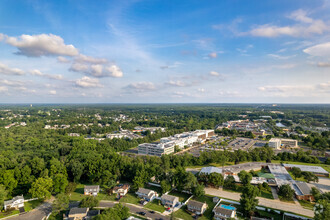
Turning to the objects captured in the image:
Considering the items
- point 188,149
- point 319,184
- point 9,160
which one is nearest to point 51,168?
point 9,160

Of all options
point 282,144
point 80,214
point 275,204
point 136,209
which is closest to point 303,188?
point 275,204

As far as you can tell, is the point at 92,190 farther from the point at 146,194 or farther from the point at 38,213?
the point at 146,194

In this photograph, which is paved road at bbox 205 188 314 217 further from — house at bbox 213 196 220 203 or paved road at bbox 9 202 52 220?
paved road at bbox 9 202 52 220

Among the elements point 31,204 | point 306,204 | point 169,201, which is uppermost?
point 169,201

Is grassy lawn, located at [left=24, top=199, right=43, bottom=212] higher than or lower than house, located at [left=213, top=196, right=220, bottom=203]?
lower

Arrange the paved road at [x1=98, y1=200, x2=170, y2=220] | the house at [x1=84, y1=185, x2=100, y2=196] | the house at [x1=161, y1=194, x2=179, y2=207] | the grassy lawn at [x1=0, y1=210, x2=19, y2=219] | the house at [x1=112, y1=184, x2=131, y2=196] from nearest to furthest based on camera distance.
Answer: the paved road at [x1=98, y1=200, x2=170, y2=220], the grassy lawn at [x1=0, y1=210, x2=19, y2=219], the house at [x1=161, y1=194, x2=179, y2=207], the house at [x1=112, y1=184, x2=131, y2=196], the house at [x1=84, y1=185, x2=100, y2=196]

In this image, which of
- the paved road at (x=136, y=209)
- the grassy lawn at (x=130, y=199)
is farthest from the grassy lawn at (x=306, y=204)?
the grassy lawn at (x=130, y=199)

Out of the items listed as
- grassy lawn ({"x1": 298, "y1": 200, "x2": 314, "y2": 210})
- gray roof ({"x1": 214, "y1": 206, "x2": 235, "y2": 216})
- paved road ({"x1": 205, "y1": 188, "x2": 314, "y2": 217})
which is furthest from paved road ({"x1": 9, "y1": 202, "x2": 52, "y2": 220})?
grassy lawn ({"x1": 298, "y1": 200, "x2": 314, "y2": 210})

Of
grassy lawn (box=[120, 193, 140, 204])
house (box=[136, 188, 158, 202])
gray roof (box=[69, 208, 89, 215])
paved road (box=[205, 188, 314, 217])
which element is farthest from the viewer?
house (box=[136, 188, 158, 202])

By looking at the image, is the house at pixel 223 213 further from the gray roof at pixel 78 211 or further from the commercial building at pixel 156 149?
the commercial building at pixel 156 149
